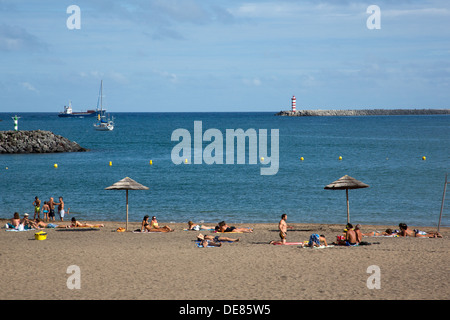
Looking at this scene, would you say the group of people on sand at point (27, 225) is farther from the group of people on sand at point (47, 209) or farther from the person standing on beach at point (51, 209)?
the person standing on beach at point (51, 209)

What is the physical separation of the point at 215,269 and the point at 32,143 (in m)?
57.3

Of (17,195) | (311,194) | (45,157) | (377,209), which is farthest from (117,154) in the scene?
(377,209)

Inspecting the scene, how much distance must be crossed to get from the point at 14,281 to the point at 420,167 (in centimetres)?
4662

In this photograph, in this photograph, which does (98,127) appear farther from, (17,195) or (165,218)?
(165,218)

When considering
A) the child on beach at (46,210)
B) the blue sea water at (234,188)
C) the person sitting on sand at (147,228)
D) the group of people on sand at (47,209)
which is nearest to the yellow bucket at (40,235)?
the person sitting on sand at (147,228)

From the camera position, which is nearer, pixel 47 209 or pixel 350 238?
pixel 350 238

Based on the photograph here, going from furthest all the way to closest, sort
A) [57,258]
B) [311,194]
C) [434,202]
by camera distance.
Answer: [311,194]
[434,202]
[57,258]

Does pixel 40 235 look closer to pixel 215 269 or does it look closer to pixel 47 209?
pixel 47 209

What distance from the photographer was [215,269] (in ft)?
49.5

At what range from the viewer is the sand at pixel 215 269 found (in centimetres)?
1262

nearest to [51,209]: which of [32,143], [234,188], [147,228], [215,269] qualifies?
[147,228]

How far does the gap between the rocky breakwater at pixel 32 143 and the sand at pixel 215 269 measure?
158 ft

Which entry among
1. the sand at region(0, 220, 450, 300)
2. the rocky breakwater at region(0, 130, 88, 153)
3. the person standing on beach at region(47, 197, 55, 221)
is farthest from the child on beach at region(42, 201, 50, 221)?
the rocky breakwater at region(0, 130, 88, 153)

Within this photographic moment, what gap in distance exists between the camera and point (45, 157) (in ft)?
201
